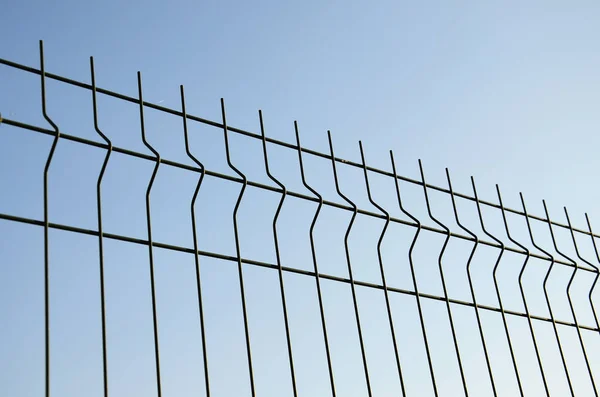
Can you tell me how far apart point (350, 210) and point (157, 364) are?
1.43m

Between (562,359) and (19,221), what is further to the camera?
(562,359)

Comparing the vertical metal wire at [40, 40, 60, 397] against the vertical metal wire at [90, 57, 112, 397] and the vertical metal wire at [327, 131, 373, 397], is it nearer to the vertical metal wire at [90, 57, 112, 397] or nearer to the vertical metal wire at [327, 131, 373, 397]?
the vertical metal wire at [90, 57, 112, 397]

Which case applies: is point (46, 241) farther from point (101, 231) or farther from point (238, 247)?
point (238, 247)

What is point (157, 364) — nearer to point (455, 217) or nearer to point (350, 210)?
point (350, 210)

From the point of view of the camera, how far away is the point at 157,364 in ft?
9.85

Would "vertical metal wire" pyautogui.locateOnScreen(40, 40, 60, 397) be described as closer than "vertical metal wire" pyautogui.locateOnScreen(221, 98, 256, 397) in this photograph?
Yes

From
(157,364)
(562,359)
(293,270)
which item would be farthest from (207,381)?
(562,359)

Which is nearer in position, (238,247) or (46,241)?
(46,241)

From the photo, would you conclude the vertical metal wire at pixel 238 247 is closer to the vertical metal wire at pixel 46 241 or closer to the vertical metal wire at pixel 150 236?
the vertical metal wire at pixel 150 236

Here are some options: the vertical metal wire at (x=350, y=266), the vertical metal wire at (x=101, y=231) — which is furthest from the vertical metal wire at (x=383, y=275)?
the vertical metal wire at (x=101, y=231)

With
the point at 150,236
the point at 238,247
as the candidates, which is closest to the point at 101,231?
the point at 150,236

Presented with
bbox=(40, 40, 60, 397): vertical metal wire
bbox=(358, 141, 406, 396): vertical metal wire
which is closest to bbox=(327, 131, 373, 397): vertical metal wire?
bbox=(358, 141, 406, 396): vertical metal wire

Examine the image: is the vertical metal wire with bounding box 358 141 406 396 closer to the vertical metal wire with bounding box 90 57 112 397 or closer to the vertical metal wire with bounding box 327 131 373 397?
the vertical metal wire with bounding box 327 131 373 397

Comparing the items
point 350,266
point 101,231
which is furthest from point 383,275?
point 101,231
